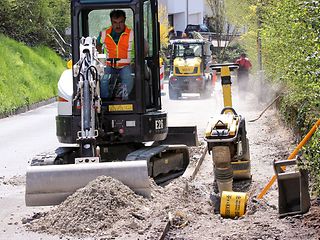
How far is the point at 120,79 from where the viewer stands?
488 inches

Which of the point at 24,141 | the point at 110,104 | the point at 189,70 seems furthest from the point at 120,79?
the point at 189,70

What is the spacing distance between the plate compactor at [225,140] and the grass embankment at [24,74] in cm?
1789

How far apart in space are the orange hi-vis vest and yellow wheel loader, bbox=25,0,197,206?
0.09 m

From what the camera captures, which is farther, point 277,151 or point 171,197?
point 277,151

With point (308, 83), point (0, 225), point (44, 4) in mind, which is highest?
point (44, 4)

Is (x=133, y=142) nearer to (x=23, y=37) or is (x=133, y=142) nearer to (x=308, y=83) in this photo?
(x=308, y=83)

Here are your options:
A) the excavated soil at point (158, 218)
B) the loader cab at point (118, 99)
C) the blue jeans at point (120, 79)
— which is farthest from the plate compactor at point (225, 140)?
the blue jeans at point (120, 79)

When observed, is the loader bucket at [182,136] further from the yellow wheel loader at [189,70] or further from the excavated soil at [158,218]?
the yellow wheel loader at [189,70]

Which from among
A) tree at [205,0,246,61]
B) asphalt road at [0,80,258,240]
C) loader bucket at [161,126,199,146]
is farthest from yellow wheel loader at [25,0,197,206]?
tree at [205,0,246,61]

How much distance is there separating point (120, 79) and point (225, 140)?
259cm

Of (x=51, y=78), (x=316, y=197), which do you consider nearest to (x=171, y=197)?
(x=316, y=197)

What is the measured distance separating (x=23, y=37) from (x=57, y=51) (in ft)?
19.1

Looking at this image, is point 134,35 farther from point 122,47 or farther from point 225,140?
point 225,140

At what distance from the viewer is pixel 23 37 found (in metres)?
41.6
